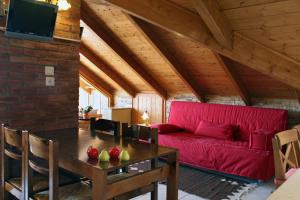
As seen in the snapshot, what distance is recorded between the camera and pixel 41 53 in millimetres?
2973

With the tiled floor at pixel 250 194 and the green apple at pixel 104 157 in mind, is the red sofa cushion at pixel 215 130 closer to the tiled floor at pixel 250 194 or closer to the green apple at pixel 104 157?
the tiled floor at pixel 250 194

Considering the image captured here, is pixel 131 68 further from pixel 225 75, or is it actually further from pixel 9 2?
pixel 9 2

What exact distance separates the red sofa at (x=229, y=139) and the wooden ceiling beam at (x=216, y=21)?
151 centimetres

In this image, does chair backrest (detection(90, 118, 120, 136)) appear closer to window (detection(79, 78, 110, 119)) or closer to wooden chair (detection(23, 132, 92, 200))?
wooden chair (detection(23, 132, 92, 200))

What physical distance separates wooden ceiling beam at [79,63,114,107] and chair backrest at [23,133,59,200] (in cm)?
466

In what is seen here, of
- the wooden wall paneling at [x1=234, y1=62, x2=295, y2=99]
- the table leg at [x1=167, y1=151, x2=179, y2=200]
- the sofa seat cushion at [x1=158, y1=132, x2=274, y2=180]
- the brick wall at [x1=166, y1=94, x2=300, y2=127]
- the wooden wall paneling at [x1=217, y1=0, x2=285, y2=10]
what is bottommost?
the sofa seat cushion at [x1=158, y1=132, x2=274, y2=180]

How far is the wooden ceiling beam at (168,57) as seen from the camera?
13.7ft

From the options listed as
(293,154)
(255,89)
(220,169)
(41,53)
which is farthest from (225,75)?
(41,53)

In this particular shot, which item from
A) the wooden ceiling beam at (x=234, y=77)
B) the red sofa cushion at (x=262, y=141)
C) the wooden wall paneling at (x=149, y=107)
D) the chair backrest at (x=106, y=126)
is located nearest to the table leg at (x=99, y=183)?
the chair backrest at (x=106, y=126)

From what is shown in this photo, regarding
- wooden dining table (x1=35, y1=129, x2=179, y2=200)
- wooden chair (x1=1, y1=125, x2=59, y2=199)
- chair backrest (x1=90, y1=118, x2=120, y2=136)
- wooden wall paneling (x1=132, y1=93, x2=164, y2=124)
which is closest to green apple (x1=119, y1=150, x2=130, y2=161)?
wooden dining table (x1=35, y1=129, x2=179, y2=200)

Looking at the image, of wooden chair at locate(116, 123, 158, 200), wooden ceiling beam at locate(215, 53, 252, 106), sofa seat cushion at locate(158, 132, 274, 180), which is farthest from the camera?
wooden ceiling beam at locate(215, 53, 252, 106)

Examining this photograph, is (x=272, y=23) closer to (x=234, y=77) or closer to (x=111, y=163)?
(x=234, y=77)

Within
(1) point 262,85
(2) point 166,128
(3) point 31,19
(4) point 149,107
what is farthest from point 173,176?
(4) point 149,107

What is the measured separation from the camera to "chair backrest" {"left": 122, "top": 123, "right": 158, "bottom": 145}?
241 cm
